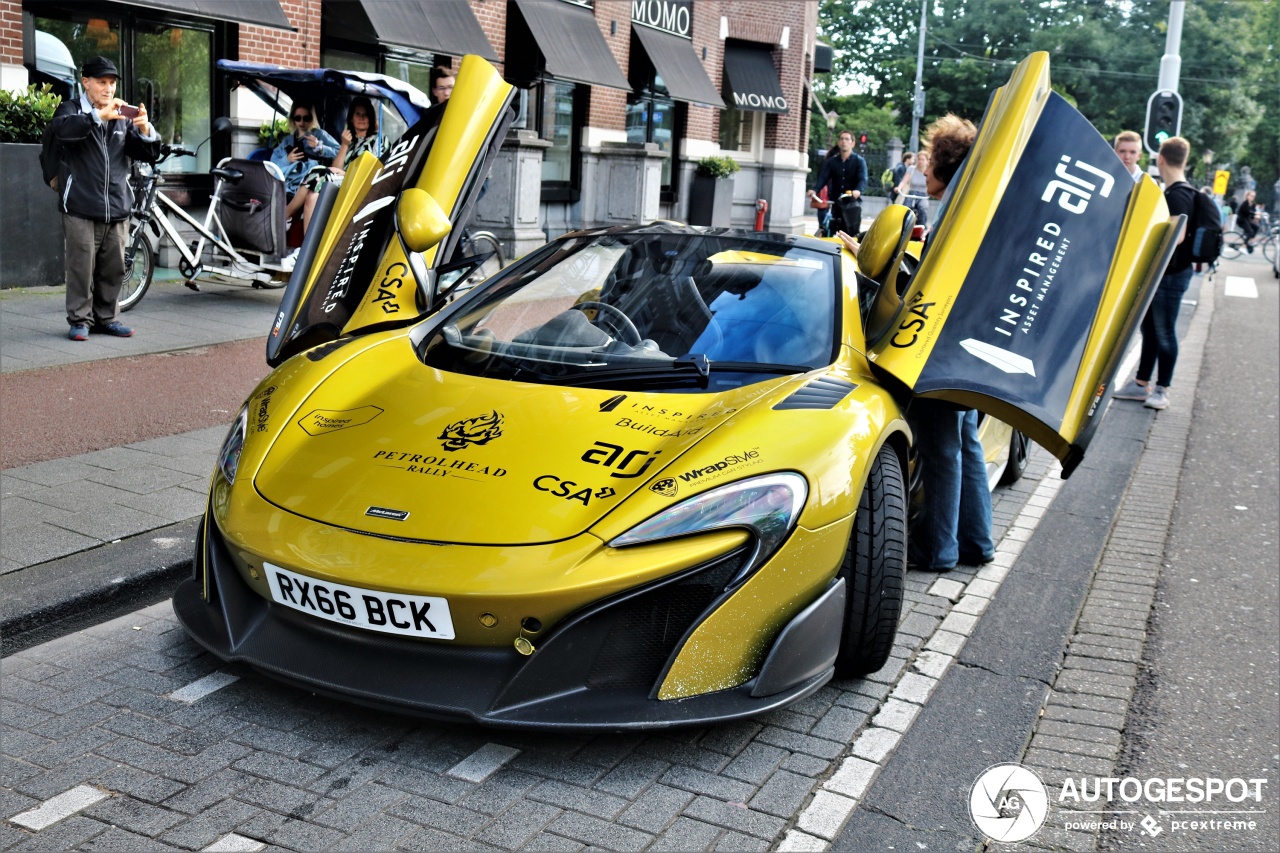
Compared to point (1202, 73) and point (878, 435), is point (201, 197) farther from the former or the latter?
point (1202, 73)

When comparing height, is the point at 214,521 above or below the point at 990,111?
below

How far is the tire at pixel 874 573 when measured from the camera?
3.68 metres

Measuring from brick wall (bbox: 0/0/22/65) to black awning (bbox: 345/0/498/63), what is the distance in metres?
4.52

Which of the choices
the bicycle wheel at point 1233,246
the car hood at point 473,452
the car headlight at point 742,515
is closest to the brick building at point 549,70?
the car hood at point 473,452

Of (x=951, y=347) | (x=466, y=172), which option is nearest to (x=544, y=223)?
(x=466, y=172)

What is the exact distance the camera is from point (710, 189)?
2394 centimetres

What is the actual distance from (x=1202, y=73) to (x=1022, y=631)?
61.7 metres

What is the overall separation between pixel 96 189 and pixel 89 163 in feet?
0.56

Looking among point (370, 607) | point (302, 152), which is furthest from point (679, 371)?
point (302, 152)

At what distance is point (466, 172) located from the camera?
215 inches

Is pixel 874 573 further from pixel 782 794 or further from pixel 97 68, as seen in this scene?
pixel 97 68

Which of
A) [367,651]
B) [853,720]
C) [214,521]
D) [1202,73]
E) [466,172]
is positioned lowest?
[853,720]

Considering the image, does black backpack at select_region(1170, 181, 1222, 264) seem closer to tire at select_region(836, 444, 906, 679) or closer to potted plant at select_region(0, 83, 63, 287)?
tire at select_region(836, 444, 906, 679)

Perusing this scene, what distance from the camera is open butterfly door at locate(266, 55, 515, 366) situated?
16.7 ft
